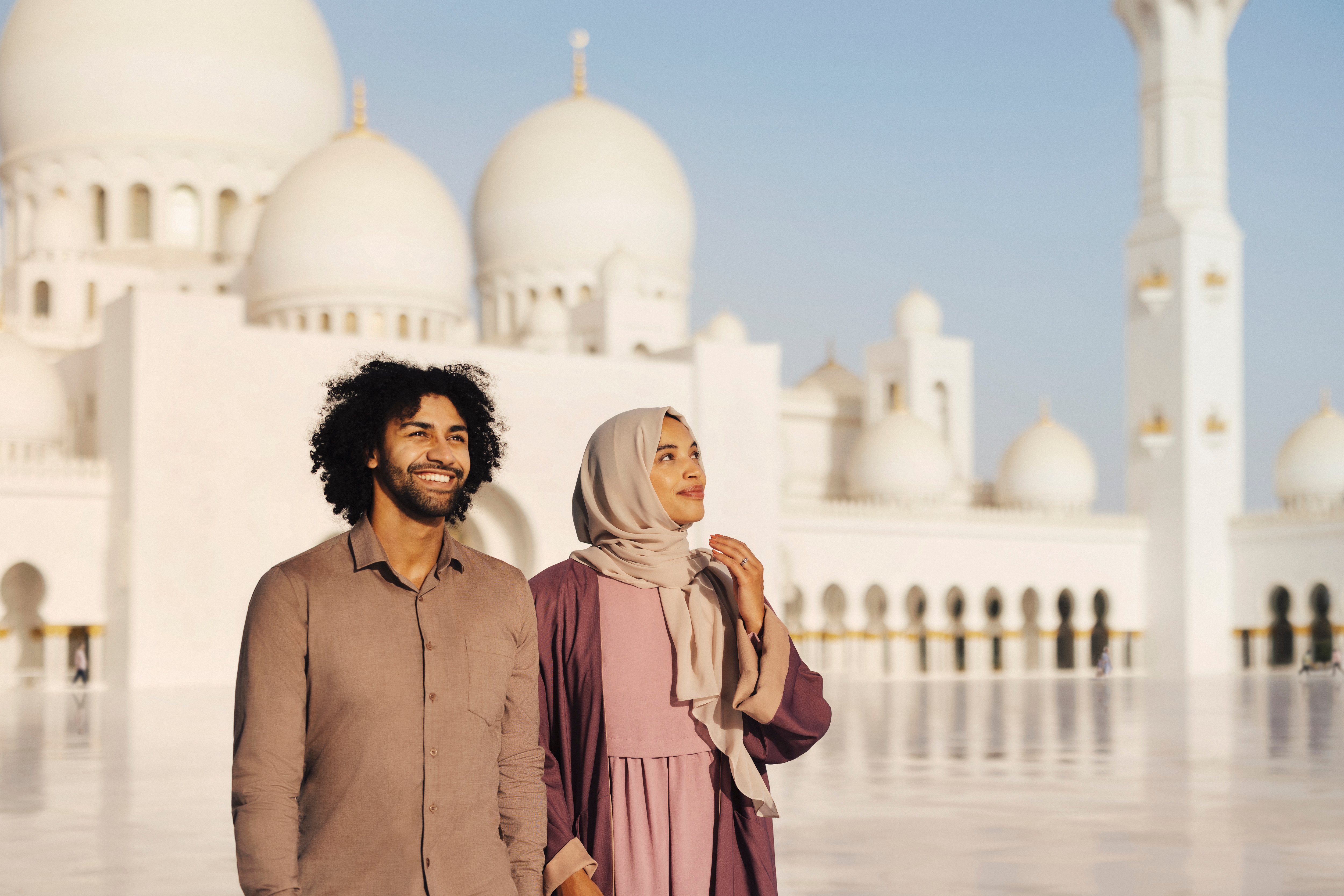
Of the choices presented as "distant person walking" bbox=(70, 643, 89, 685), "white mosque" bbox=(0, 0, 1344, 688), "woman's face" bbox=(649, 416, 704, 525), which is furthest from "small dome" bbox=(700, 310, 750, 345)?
"woman's face" bbox=(649, 416, 704, 525)

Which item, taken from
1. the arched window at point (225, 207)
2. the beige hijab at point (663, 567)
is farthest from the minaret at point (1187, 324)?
the beige hijab at point (663, 567)

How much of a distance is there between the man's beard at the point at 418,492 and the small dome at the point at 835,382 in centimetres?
2563

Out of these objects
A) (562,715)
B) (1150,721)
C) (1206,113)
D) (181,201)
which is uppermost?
(1206,113)

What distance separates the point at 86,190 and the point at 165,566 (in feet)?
24.8

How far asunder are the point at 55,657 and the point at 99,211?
301 inches

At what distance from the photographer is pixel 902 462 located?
80.0 feet

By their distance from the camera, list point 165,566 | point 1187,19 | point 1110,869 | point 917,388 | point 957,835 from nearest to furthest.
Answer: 1. point 1110,869
2. point 957,835
3. point 165,566
4. point 1187,19
5. point 917,388

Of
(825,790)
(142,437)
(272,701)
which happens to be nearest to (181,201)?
(142,437)

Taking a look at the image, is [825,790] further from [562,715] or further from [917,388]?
[917,388]

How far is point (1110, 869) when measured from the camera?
437 cm

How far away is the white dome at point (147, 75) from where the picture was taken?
877 inches

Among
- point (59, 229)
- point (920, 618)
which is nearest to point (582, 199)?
point (59, 229)

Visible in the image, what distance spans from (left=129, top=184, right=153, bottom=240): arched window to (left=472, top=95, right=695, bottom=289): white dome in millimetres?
5158

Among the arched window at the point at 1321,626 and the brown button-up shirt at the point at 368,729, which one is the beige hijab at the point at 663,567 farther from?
the arched window at the point at 1321,626
